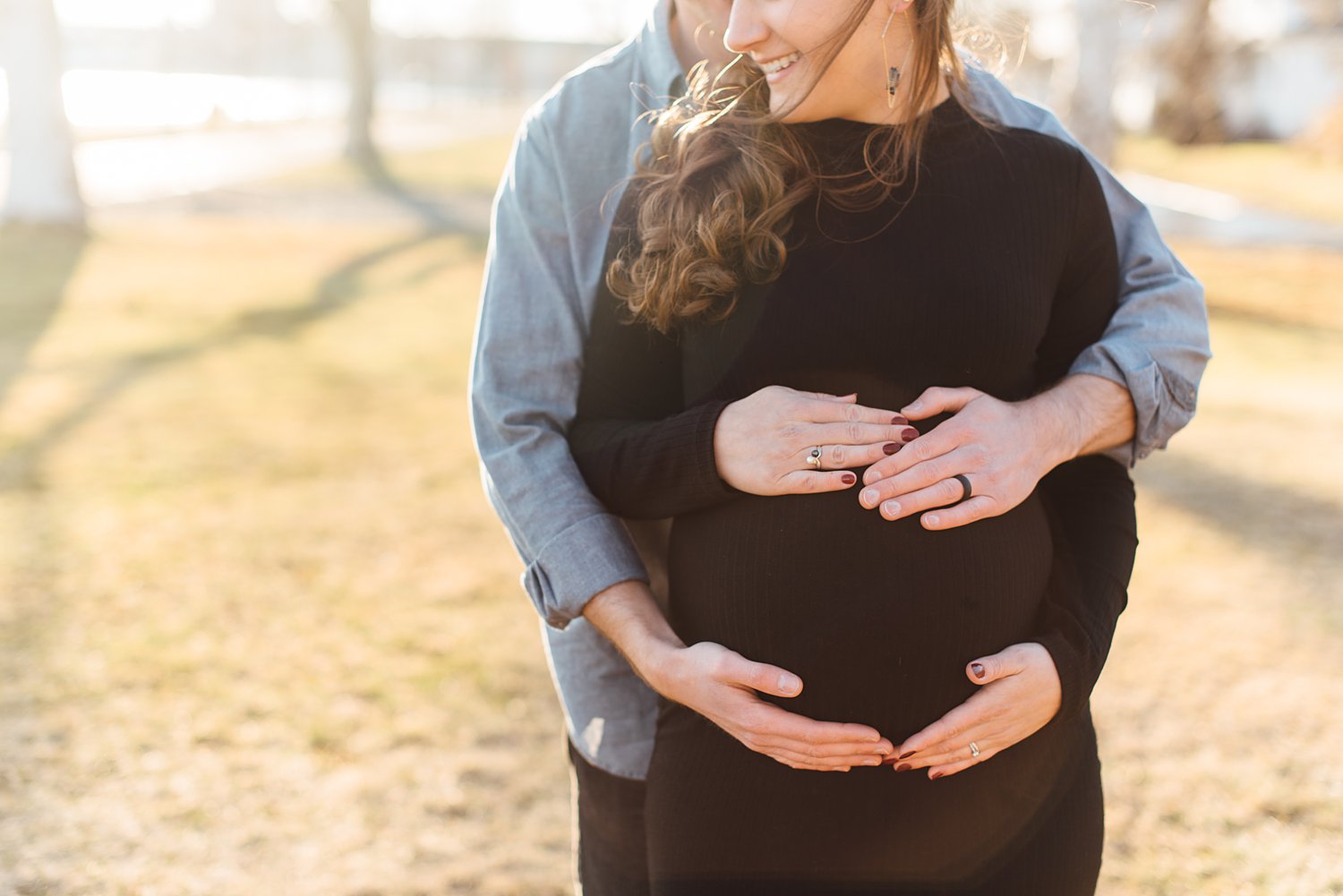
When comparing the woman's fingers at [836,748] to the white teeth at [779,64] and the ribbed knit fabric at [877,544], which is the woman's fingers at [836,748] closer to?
the ribbed knit fabric at [877,544]

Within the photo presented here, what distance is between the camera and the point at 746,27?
1.49 m

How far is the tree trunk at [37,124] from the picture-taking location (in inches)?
466

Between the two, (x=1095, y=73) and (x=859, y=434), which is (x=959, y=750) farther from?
(x=1095, y=73)

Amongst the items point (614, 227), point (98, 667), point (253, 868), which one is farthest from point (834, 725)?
point (98, 667)

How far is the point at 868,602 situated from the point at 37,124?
43.2 ft

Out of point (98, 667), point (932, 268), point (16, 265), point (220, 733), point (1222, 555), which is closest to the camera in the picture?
point (932, 268)

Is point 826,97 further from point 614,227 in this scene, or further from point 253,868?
point 253,868

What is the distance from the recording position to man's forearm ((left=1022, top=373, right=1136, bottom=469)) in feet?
5.20

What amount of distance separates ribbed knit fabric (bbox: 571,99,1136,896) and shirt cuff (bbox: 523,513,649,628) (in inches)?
2.3

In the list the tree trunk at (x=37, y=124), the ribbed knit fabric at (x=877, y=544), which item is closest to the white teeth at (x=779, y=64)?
the ribbed knit fabric at (x=877, y=544)

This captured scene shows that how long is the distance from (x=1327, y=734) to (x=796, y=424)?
9.41ft

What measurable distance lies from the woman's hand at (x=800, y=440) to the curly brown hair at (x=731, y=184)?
0.54ft

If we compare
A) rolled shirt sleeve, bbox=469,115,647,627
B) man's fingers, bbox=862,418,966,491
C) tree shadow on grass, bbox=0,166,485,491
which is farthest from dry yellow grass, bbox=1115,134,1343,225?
man's fingers, bbox=862,418,966,491

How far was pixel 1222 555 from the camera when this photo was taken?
479 centimetres
